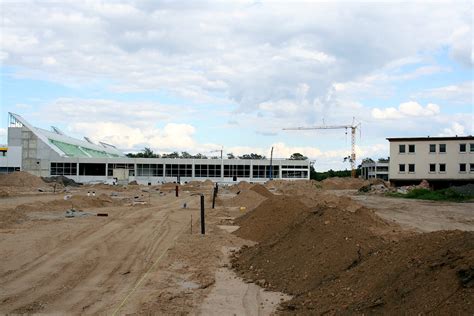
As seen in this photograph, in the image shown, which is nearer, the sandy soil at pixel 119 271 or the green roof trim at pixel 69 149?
the sandy soil at pixel 119 271

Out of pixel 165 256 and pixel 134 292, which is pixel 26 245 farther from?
pixel 134 292

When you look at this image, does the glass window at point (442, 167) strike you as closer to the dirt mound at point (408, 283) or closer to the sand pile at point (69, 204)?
the sand pile at point (69, 204)

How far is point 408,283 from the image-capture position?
829 cm

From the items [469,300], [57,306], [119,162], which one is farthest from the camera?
[119,162]

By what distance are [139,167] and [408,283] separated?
107350mm

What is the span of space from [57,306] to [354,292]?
6.16m

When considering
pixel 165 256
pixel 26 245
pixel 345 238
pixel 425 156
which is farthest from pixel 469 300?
pixel 425 156

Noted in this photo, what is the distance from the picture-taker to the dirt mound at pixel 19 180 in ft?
249

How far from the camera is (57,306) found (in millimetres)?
10953

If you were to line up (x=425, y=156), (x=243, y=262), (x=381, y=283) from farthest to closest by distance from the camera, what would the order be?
(x=425, y=156), (x=243, y=262), (x=381, y=283)

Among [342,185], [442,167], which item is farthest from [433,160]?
[342,185]

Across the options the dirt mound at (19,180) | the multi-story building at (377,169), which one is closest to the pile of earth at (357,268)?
the dirt mound at (19,180)

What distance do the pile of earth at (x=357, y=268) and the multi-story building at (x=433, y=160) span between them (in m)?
55.2

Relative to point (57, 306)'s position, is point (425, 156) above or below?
above
